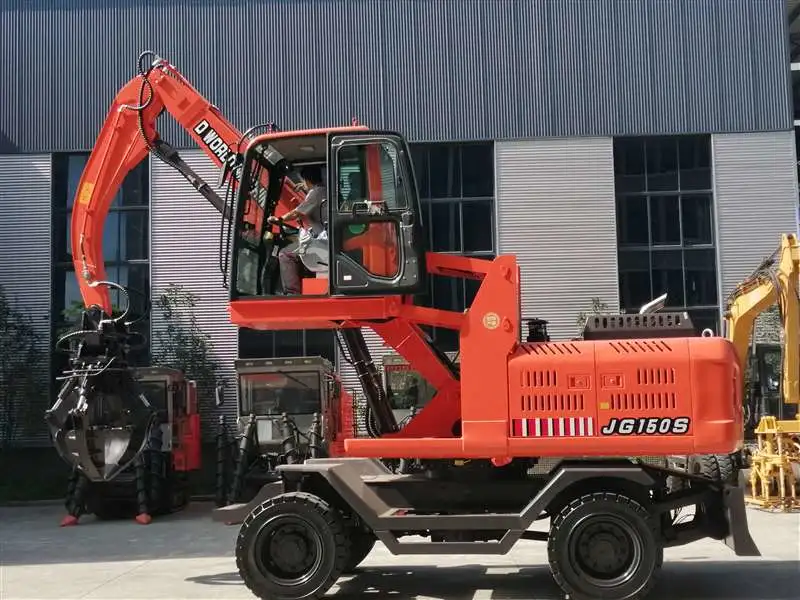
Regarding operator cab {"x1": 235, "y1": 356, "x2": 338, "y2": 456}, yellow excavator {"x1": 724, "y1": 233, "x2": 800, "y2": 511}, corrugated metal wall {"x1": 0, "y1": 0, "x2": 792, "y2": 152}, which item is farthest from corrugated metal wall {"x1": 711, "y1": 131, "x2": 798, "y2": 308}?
operator cab {"x1": 235, "y1": 356, "x2": 338, "y2": 456}

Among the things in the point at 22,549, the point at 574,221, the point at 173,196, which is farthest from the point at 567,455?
the point at 173,196

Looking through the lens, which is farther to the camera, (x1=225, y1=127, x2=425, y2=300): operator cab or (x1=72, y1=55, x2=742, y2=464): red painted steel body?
(x1=225, y1=127, x2=425, y2=300): operator cab

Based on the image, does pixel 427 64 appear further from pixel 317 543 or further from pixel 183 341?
pixel 317 543

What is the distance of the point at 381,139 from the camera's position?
751 cm

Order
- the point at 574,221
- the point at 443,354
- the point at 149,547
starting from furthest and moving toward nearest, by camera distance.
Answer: the point at 574,221, the point at 149,547, the point at 443,354

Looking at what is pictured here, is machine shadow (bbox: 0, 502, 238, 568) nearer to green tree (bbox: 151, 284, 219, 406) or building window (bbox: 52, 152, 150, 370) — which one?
green tree (bbox: 151, 284, 219, 406)

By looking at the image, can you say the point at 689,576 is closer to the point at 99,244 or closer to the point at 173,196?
the point at 99,244

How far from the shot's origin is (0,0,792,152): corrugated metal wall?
22531 millimetres

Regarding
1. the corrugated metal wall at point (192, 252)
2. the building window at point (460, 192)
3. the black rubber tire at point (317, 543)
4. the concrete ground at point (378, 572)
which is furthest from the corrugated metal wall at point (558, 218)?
the black rubber tire at point (317, 543)

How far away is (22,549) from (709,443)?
9.33m

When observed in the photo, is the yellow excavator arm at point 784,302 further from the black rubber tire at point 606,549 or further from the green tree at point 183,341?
the green tree at point 183,341

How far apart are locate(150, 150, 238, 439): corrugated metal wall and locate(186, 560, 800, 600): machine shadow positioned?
1321 cm

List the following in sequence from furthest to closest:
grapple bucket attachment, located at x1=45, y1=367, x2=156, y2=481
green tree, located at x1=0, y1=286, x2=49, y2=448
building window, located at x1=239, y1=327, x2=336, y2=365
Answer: building window, located at x1=239, y1=327, x2=336, y2=365 → green tree, located at x1=0, y1=286, x2=49, y2=448 → grapple bucket attachment, located at x1=45, y1=367, x2=156, y2=481

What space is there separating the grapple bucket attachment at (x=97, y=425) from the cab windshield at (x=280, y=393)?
637 cm
